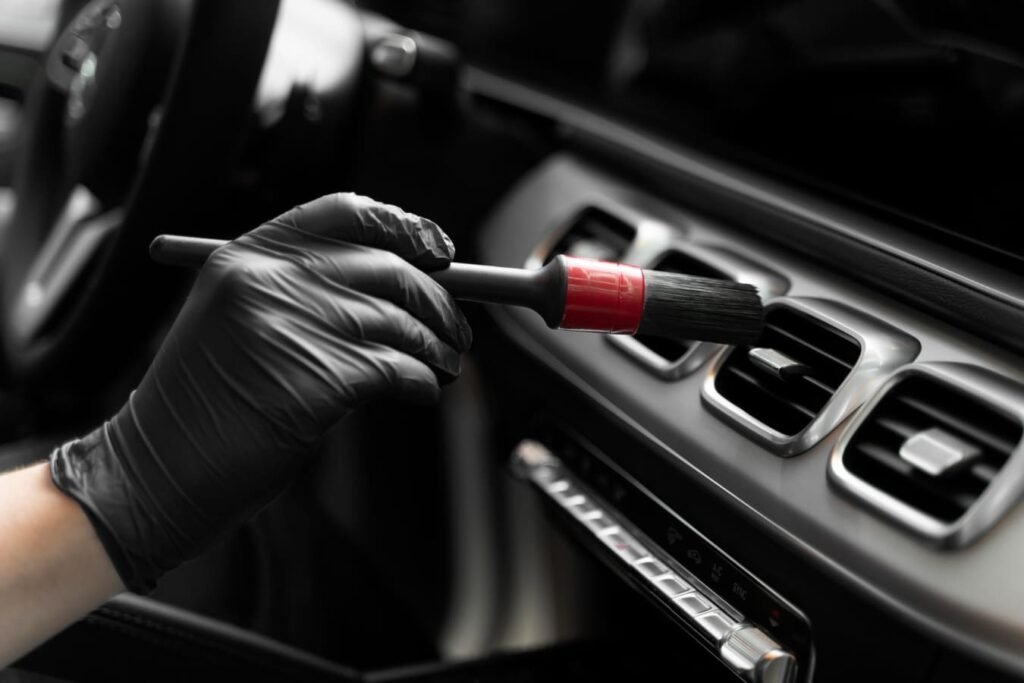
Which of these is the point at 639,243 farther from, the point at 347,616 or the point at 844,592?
the point at 347,616

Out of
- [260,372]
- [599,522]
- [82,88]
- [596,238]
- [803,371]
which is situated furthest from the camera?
[82,88]

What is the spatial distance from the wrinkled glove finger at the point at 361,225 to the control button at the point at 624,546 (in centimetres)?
30

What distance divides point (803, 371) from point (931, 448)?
0.36 feet

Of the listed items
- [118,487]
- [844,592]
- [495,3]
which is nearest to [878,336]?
[844,592]

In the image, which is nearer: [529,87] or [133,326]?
[133,326]

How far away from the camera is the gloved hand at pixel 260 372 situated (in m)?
0.55

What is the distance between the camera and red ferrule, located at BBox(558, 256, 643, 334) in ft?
1.94

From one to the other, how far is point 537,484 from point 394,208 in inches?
14.2

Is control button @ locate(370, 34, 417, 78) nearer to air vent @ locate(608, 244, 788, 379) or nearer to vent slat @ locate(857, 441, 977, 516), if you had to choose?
air vent @ locate(608, 244, 788, 379)

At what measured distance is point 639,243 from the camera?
85 centimetres

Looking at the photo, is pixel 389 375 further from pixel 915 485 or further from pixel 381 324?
pixel 915 485

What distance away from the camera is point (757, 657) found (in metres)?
0.63

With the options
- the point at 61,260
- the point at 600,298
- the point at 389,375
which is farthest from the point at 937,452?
the point at 61,260

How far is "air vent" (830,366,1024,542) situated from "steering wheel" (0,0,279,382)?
0.59m
